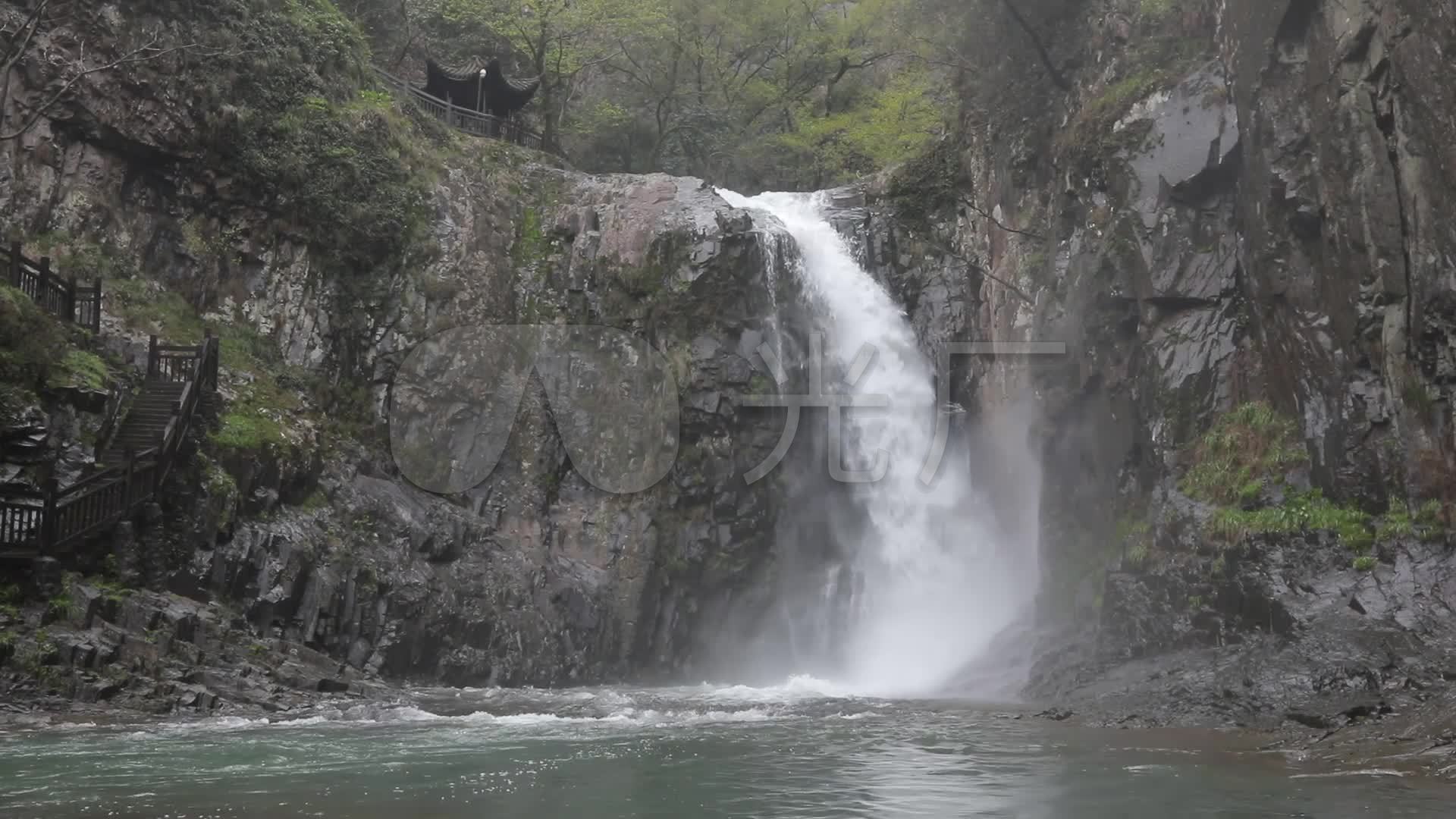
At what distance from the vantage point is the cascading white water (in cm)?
2306

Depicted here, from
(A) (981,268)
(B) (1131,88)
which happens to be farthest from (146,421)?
(B) (1131,88)

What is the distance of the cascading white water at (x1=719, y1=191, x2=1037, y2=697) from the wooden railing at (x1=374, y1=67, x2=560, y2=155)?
956 cm

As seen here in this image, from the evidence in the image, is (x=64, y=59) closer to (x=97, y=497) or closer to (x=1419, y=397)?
(x=97, y=497)

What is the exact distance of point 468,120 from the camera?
31.2 m

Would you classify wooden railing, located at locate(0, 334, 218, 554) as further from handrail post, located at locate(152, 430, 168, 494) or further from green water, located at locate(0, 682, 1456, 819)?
green water, located at locate(0, 682, 1456, 819)

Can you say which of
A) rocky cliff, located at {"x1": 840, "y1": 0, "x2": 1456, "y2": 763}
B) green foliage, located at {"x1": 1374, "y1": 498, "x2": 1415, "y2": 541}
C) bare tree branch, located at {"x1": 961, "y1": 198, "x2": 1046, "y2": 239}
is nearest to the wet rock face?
bare tree branch, located at {"x1": 961, "y1": 198, "x2": 1046, "y2": 239}

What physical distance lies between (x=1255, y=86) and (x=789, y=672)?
13769 millimetres

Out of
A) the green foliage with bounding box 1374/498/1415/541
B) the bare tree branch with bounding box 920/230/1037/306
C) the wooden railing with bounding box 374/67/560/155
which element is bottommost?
the green foliage with bounding box 1374/498/1415/541

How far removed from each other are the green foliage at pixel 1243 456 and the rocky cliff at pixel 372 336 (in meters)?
8.90

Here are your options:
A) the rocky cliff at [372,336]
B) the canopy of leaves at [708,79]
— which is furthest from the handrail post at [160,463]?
the canopy of leaves at [708,79]

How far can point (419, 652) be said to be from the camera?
64.6 feet

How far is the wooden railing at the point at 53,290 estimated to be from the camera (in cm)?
1767

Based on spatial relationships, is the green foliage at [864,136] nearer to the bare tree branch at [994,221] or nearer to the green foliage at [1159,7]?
the bare tree branch at [994,221]

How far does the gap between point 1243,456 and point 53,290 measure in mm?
19554
